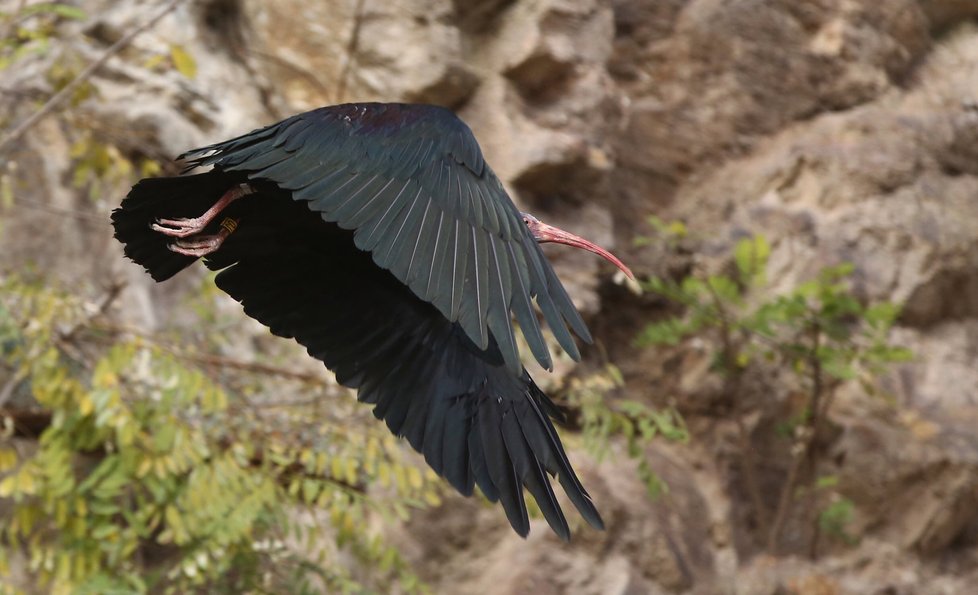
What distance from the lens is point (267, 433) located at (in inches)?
163

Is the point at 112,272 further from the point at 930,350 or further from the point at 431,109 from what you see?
the point at 930,350

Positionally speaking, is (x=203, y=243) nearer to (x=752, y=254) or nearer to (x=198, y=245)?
(x=198, y=245)

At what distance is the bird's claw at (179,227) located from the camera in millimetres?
2680

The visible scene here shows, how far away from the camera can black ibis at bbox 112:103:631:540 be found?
2.18m

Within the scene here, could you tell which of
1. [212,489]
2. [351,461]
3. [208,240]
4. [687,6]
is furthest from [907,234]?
[208,240]

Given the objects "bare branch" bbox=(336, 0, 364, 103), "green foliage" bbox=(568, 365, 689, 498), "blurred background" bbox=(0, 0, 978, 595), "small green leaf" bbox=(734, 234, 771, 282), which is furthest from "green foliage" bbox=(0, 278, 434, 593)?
"bare branch" bbox=(336, 0, 364, 103)

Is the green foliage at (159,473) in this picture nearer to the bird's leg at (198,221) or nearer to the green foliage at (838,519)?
the bird's leg at (198,221)

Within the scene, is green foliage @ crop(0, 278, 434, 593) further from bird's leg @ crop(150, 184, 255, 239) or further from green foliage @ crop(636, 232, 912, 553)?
green foliage @ crop(636, 232, 912, 553)

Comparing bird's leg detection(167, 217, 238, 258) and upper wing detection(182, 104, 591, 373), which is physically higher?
upper wing detection(182, 104, 591, 373)

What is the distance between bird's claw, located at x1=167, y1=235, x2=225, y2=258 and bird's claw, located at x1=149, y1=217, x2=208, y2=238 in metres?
0.02

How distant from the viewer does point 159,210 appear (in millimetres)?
2723

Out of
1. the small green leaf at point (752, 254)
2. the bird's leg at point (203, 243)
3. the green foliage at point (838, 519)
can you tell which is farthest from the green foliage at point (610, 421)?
the bird's leg at point (203, 243)

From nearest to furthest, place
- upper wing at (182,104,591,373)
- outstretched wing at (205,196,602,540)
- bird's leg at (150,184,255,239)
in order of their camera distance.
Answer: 1. upper wing at (182,104,591,373)
2. outstretched wing at (205,196,602,540)
3. bird's leg at (150,184,255,239)

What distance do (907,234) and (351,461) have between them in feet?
9.15
